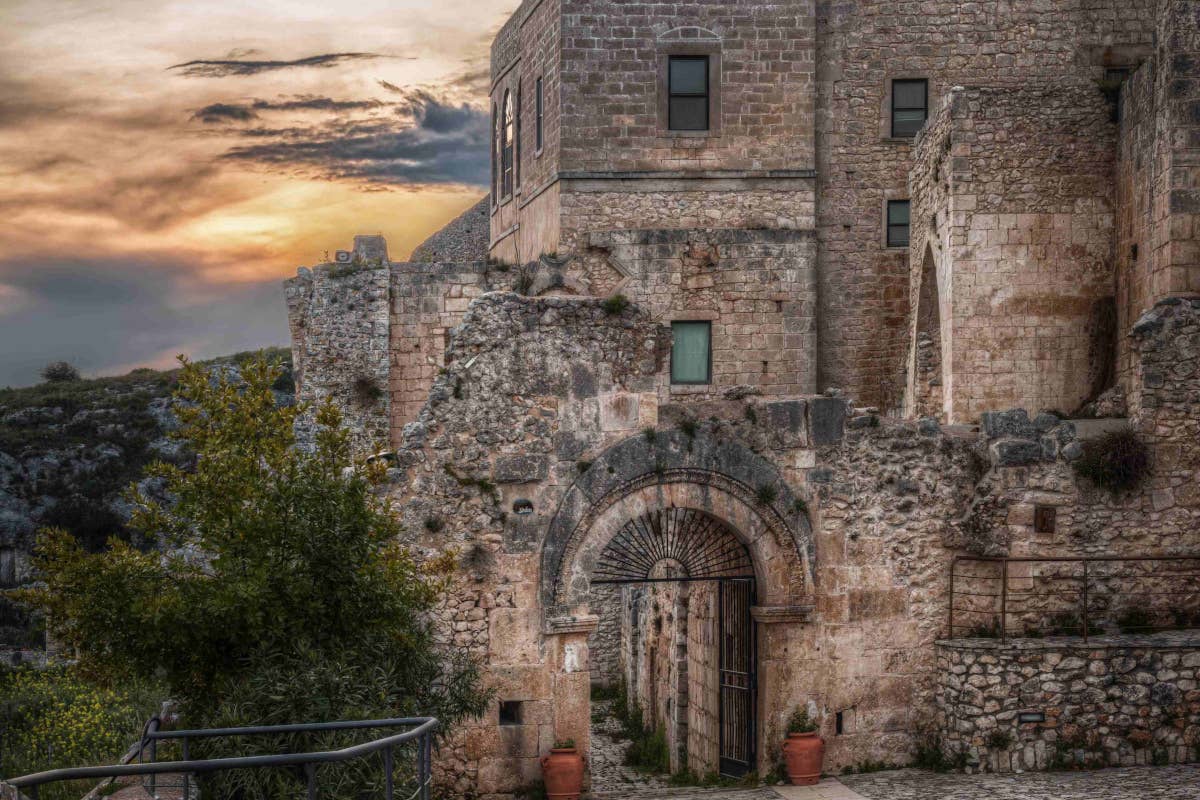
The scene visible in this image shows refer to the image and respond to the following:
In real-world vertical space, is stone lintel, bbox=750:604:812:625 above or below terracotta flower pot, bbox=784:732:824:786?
above

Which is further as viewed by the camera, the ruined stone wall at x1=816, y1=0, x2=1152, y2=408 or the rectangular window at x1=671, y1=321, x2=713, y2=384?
the ruined stone wall at x1=816, y1=0, x2=1152, y2=408

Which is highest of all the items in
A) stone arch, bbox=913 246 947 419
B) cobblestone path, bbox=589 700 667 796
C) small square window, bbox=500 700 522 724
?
stone arch, bbox=913 246 947 419

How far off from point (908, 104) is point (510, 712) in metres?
13.3

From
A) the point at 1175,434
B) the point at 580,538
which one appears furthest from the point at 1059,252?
the point at 580,538

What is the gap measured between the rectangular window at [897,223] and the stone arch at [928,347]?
204 cm

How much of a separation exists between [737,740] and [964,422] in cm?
580

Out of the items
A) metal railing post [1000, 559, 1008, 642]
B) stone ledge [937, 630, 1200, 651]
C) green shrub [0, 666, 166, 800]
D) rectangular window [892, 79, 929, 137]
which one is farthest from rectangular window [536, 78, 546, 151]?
stone ledge [937, 630, 1200, 651]

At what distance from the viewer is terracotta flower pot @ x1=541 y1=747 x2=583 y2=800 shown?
588 inches

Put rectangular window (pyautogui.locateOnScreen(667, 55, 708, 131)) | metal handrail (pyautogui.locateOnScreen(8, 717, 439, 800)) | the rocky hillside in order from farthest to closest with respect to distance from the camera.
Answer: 1. the rocky hillside
2. rectangular window (pyautogui.locateOnScreen(667, 55, 708, 131))
3. metal handrail (pyautogui.locateOnScreen(8, 717, 439, 800))

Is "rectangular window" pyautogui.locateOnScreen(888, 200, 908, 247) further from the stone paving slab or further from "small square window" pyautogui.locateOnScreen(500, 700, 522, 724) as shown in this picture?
"small square window" pyautogui.locateOnScreen(500, 700, 522, 724)

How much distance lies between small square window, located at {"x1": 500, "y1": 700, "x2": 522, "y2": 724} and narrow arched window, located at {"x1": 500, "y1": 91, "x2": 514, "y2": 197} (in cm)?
1408

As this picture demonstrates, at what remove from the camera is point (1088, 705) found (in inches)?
609

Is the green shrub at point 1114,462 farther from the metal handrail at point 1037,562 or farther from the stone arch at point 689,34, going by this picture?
the stone arch at point 689,34

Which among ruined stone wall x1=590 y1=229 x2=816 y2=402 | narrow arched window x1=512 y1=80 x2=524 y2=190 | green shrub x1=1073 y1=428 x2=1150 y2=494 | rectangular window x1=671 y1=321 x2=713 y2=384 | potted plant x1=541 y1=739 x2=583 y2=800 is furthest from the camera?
narrow arched window x1=512 y1=80 x2=524 y2=190
